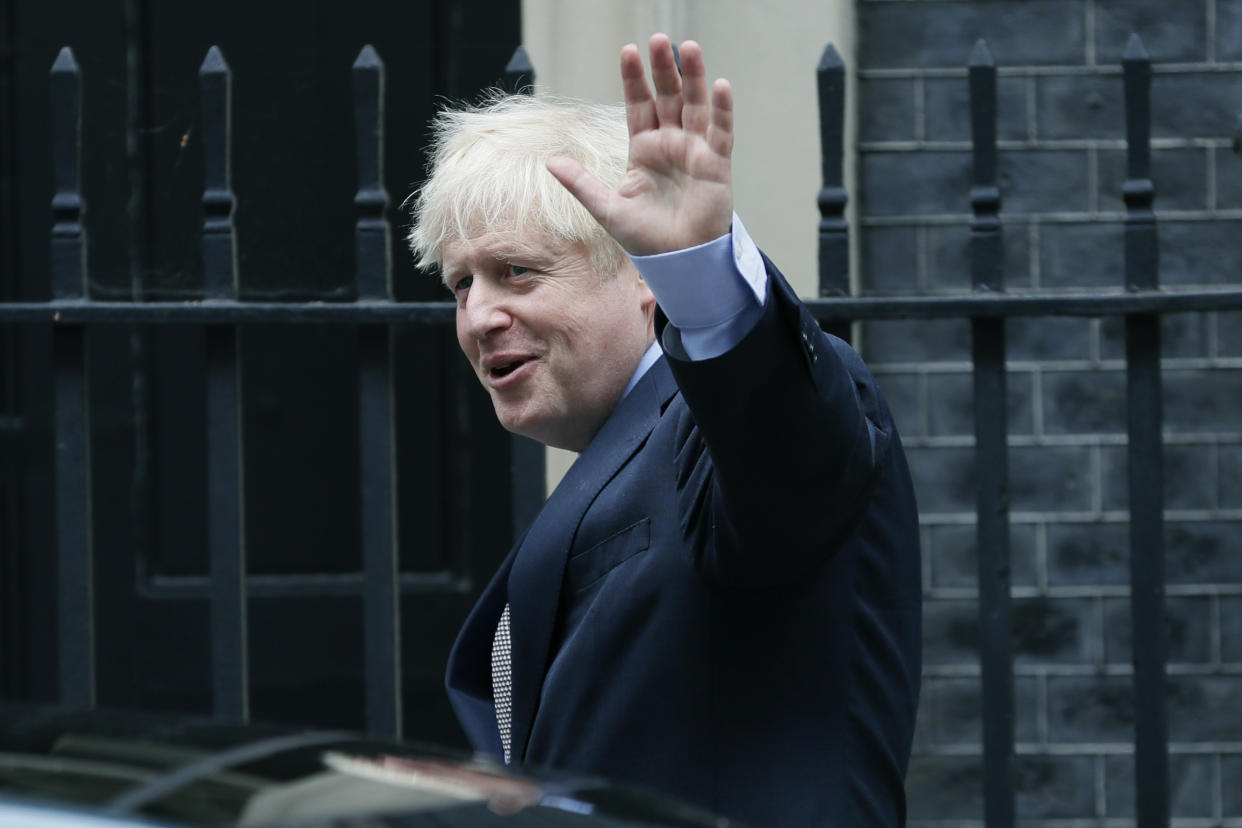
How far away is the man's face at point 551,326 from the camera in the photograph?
2.15 meters

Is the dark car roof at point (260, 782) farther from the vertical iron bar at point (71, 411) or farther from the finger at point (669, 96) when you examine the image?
the vertical iron bar at point (71, 411)

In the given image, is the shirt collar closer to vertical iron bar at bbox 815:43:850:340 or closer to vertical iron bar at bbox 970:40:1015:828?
vertical iron bar at bbox 815:43:850:340

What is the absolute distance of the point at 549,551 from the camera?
2068mm

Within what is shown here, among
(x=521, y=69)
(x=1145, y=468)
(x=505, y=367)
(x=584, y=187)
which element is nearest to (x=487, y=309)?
(x=505, y=367)

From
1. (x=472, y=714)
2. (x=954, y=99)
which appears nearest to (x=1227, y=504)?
(x=954, y=99)

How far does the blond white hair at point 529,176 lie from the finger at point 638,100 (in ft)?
1.03

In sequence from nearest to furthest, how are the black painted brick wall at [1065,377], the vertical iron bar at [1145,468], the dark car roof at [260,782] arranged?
the dark car roof at [260,782] < the vertical iron bar at [1145,468] < the black painted brick wall at [1065,377]

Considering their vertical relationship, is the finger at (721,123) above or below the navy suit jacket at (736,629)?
above

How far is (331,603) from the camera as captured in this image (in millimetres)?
3990

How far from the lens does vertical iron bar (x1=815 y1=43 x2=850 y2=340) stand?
2.88 metres

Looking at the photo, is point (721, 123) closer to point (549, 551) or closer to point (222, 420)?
point (549, 551)

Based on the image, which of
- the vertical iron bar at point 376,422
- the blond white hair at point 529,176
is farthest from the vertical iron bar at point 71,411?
the blond white hair at point 529,176

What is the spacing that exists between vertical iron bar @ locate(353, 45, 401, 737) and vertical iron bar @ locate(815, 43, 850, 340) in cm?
72

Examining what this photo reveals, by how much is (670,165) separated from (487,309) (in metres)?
0.50
